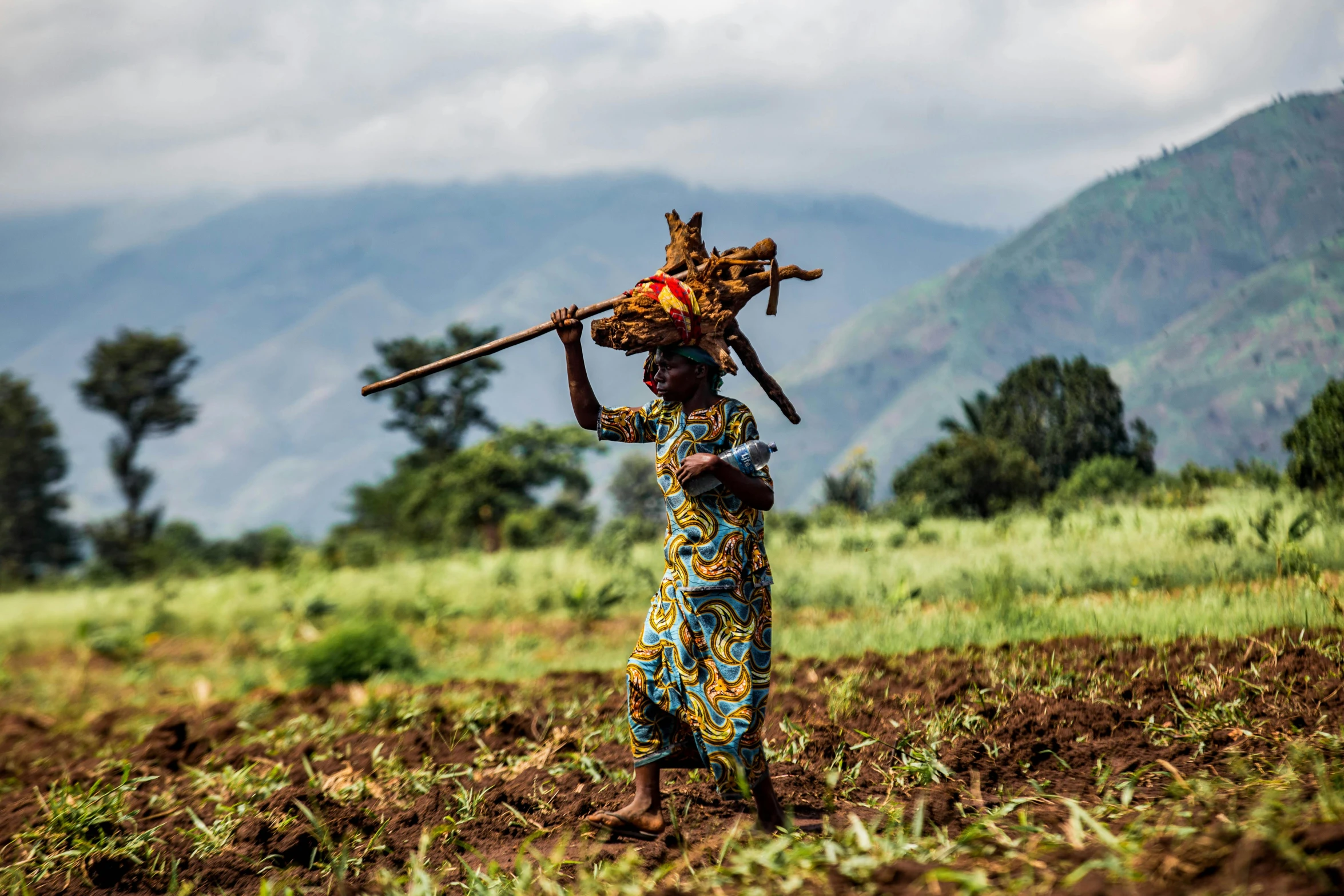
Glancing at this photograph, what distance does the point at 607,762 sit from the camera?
5031mm

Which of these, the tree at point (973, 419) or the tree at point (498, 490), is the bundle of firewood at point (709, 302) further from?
the tree at point (498, 490)

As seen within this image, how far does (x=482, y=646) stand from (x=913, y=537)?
17.3 feet

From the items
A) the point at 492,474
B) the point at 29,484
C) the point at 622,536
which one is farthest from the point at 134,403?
the point at 622,536

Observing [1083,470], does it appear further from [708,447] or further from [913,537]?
[708,447]

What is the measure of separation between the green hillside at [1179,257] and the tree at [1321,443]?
728mm

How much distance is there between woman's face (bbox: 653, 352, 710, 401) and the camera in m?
3.96

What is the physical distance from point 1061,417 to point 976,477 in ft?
4.14

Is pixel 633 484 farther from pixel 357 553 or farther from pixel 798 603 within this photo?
pixel 798 603

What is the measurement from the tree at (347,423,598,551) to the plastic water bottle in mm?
16410

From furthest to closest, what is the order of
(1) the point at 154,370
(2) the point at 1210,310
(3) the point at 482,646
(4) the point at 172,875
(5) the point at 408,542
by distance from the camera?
(1) the point at 154,370
(5) the point at 408,542
(2) the point at 1210,310
(3) the point at 482,646
(4) the point at 172,875

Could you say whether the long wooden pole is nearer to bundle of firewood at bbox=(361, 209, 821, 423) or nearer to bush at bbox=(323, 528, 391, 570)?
bundle of firewood at bbox=(361, 209, 821, 423)

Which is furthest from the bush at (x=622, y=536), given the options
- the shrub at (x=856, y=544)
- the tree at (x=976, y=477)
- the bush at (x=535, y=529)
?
the tree at (x=976, y=477)

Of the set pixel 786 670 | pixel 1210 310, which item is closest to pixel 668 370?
pixel 786 670

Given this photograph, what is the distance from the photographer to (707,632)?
3.81 m
